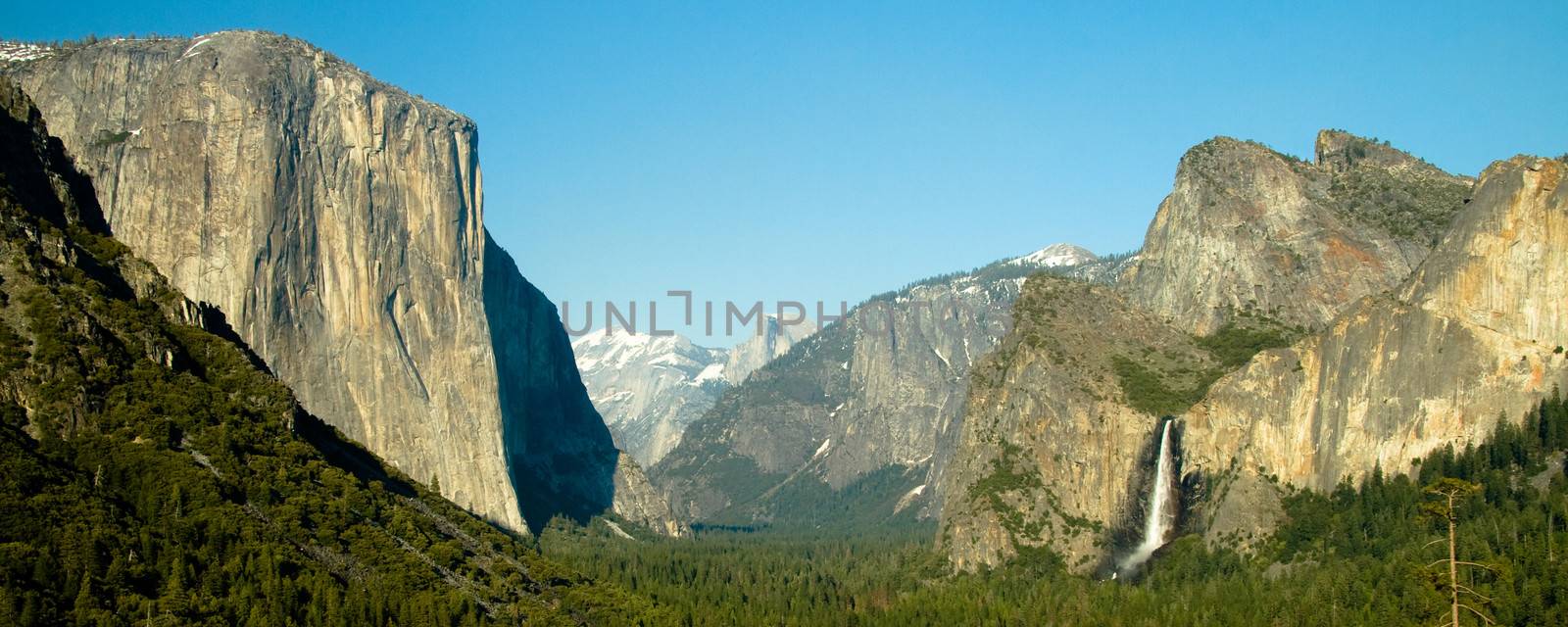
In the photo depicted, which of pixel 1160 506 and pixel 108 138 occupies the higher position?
pixel 108 138

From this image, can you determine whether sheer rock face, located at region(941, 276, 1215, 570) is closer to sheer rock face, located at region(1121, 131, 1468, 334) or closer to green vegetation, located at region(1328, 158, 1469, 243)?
sheer rock face, located at region(1121, 131, 1468, 334)

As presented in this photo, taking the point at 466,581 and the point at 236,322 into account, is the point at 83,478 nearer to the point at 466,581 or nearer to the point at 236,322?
the point at 466,581

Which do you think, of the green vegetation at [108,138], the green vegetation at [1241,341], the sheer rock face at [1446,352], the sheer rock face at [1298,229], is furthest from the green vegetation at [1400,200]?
the green vegetation at [108,138]

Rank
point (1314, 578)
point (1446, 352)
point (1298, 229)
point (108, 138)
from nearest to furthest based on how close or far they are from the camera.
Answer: point (1314, 578)
point (1446, 352)
point (1298, 229)
point (108, 138)

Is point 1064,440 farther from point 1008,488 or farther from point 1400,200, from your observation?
point 1400,200

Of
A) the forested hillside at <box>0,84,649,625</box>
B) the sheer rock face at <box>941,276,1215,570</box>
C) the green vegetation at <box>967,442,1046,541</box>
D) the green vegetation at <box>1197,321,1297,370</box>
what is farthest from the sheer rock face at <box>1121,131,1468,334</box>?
the forested hillside at <box>0,84,649,625</box>

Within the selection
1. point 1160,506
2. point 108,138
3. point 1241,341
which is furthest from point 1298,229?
point 108,138
